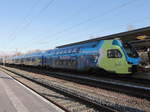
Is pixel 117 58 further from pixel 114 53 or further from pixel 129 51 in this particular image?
pixel 129 51

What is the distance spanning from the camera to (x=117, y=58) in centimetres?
1348

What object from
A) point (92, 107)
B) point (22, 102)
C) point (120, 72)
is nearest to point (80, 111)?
point (92, 107)

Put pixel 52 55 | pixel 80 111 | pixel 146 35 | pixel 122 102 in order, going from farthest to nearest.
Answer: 1. pixel 52 55
2. pixel 146 35
3. pixel 122 102
4. pixel 80 111

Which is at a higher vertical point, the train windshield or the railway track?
the train windshield

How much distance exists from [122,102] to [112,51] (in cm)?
742

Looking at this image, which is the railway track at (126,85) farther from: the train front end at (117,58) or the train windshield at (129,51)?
the train windshield at (129,51)

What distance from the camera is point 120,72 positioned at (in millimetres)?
13258

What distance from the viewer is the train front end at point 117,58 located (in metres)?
13.1

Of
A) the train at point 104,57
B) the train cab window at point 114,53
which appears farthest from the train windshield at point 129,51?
the train cab window at point 114,53

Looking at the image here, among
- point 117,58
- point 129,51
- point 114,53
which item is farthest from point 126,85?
point 129,51

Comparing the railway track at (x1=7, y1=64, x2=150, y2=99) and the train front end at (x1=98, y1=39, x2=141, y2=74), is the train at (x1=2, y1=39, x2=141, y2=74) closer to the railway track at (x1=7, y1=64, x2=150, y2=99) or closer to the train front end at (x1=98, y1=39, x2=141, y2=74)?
the train front end at (x1=98, y1=39, x2=141, y2=74)

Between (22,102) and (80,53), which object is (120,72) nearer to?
(80,53)

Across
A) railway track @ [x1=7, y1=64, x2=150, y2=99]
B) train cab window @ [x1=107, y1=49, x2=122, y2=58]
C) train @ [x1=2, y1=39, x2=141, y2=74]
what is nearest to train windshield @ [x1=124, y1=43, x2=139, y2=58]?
train @ [x1=2, y1=39, x2=141, y2=74]

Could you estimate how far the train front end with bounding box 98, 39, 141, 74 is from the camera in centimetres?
1315
